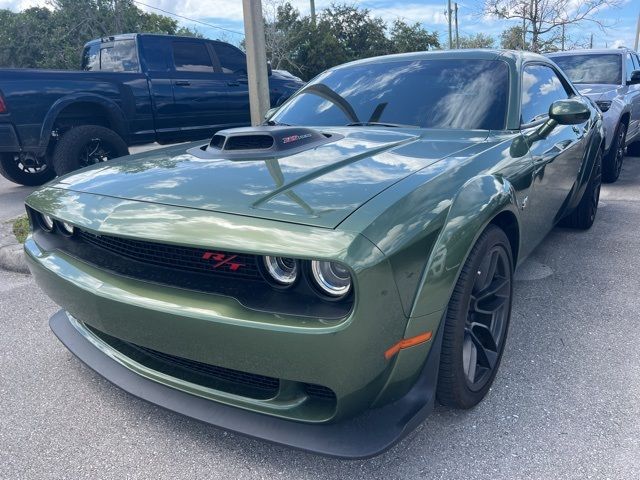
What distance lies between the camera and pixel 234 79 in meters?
7.96

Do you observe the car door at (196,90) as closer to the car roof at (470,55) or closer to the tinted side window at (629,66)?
the car roof at (470,55)

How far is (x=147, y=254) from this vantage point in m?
1.95

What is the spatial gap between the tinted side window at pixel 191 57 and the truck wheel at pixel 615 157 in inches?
213

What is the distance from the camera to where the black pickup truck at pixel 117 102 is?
18.4ft

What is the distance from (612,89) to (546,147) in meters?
4.42

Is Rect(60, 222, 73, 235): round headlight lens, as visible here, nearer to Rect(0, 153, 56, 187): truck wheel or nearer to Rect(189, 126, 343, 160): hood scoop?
Rect(189, 126, 343, 160): hood scoop

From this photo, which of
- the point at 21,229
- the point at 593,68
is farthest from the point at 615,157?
the point at 21,229

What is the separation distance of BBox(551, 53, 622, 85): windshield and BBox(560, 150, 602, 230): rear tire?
3.31m

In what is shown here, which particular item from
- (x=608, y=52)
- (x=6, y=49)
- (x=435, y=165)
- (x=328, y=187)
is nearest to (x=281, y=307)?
(x=328, y=187)

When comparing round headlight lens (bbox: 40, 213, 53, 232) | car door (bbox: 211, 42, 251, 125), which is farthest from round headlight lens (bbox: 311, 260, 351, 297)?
car door (bbox: 211, 42, 251, 125)

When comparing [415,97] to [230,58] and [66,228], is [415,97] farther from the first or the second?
[230,58]

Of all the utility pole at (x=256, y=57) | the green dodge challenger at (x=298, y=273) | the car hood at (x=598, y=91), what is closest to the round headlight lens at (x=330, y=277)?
the green dodge challenger at (x=298, y=273)

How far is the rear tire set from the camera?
14.3 ft

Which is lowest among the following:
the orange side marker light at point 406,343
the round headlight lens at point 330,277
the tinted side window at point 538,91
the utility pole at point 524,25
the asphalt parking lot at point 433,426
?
the asphalt parking lot at point 433,426
